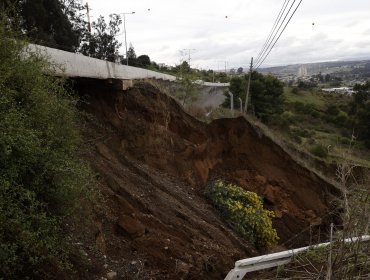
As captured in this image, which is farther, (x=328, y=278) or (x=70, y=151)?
(x=70, y=151)

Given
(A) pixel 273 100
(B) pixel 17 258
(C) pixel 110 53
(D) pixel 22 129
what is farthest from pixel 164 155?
(A) pixel 273 100

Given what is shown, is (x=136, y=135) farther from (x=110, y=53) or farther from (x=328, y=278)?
(x=110, y=53)

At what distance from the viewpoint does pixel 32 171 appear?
4.80 m

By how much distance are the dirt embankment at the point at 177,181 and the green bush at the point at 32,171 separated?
1380 mm

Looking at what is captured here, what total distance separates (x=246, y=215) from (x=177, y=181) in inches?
79.8

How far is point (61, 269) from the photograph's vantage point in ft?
14.9

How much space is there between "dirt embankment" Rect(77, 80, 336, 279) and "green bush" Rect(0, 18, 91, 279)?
138cm

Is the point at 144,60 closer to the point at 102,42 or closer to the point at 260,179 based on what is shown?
the point at 102,42

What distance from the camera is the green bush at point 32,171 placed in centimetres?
411

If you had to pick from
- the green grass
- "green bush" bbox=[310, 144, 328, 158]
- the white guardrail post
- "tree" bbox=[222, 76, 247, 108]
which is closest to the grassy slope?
the green grass

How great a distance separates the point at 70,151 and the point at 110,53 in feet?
78.0

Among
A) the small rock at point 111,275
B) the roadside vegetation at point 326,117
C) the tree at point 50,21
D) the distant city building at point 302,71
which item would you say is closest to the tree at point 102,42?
the tree at point 50,21

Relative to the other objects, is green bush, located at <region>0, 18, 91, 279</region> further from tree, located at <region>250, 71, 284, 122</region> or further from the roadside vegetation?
tree, located at <region>250, 71, 284, 122</region>

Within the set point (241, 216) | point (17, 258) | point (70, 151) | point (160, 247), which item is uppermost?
point (70, 151)
